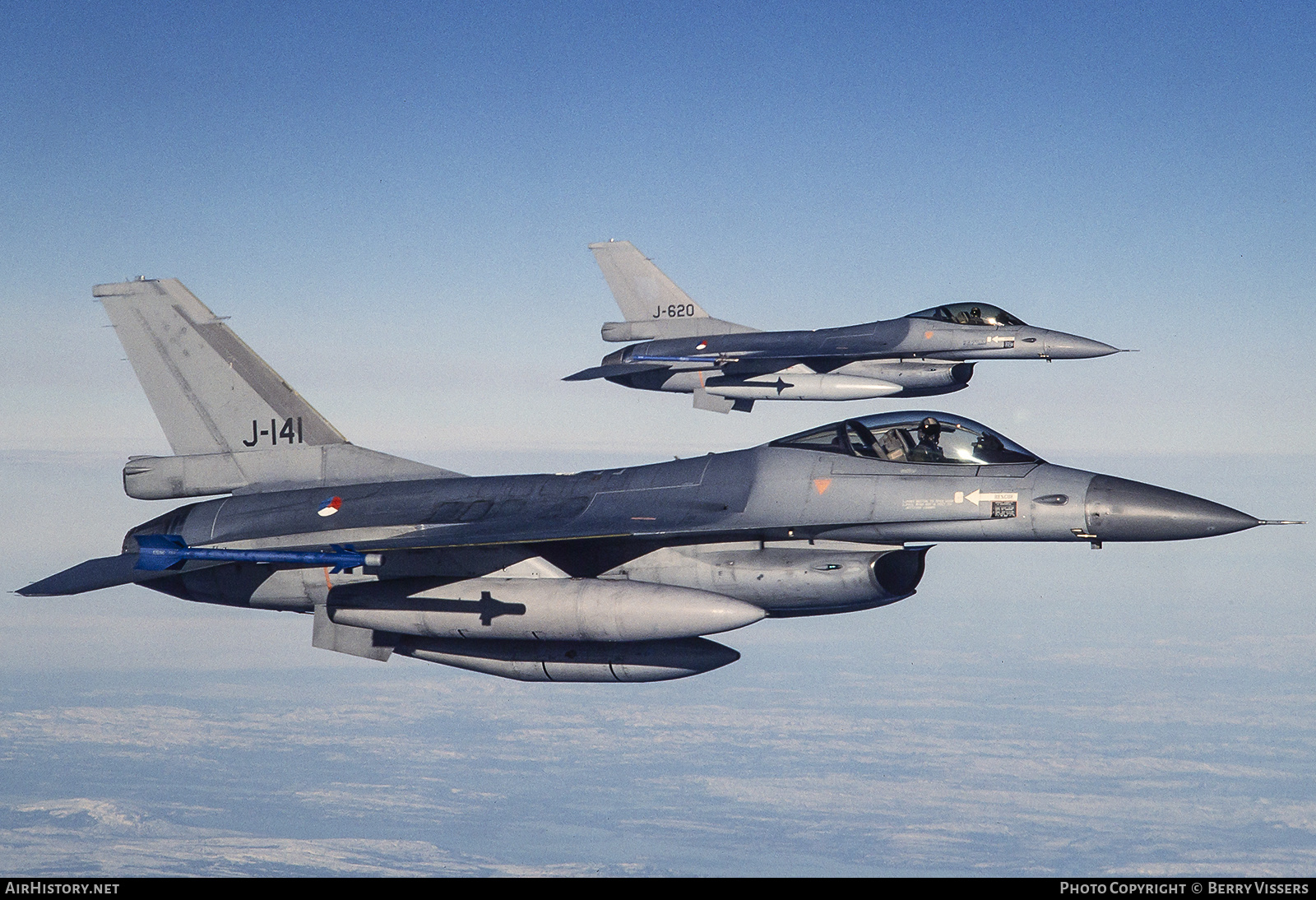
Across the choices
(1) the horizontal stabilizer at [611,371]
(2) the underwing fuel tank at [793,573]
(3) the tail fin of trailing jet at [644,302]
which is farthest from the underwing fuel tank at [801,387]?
(2) the underwing fuel tank at [793,573]

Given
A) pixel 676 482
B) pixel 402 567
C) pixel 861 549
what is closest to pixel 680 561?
pixel 676 482

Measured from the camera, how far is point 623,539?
510 inches

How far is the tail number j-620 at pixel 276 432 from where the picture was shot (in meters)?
15.3

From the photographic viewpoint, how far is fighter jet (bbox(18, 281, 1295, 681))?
38.0ft

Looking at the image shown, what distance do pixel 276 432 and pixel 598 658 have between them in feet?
19.6

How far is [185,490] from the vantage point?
15164 mm

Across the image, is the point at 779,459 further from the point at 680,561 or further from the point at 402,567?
the point at 402,567

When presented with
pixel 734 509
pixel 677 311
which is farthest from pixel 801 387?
pixel 734 509

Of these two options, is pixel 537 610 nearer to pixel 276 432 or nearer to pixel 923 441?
pixel 923 441

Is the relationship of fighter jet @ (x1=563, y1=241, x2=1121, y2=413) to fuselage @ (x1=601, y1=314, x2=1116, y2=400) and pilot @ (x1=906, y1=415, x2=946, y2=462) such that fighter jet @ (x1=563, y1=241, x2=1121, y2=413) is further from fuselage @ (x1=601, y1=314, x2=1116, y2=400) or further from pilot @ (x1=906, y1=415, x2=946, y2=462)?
pilot @ (x1=906, y1=415, x2=946, y2=462)

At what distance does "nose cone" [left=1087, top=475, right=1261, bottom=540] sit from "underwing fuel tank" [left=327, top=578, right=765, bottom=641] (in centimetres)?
364

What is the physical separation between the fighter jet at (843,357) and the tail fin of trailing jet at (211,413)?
1148cm

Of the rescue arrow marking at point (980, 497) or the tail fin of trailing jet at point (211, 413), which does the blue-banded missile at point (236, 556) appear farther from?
the rescue arrow marking at point (980, 497)
